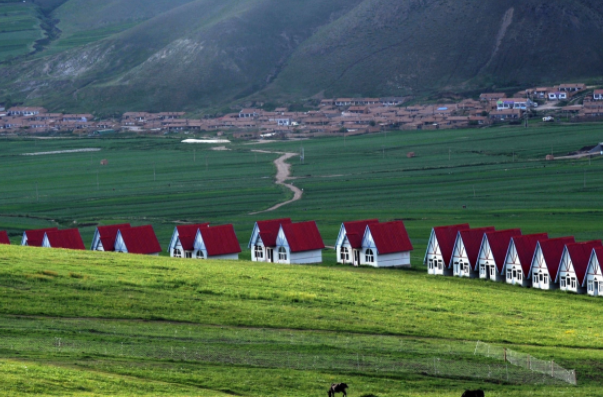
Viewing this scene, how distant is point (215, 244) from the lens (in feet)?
253

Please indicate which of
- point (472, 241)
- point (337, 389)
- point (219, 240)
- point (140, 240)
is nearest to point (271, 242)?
point (219, 240)

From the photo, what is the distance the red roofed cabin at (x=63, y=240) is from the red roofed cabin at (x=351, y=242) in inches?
780

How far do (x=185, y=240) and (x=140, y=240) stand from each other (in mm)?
3409

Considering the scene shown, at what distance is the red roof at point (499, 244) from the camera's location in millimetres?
68500

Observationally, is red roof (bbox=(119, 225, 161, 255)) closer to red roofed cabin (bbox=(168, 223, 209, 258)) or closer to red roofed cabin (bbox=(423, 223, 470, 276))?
red roofed cabin (bbox=(168, 223, 209, 258))

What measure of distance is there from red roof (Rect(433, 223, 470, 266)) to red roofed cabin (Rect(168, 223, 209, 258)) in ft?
59.2

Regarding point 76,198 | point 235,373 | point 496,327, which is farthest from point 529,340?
point 76,198

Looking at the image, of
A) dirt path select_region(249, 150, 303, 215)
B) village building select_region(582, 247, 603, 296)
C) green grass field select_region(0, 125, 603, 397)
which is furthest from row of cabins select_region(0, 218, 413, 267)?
dirt path select_region(249, 150, 303, 215)

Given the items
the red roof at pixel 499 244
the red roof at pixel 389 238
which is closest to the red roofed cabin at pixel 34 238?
the red roof at pixel 389 238

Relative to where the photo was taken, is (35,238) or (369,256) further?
(35,238)

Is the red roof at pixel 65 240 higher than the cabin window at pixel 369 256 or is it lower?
higher

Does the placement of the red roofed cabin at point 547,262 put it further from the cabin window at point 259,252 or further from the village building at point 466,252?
the cabin window at point 259,252

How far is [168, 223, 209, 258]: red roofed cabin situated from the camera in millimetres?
77812

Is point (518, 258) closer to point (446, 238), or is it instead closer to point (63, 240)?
point (446, 238)
